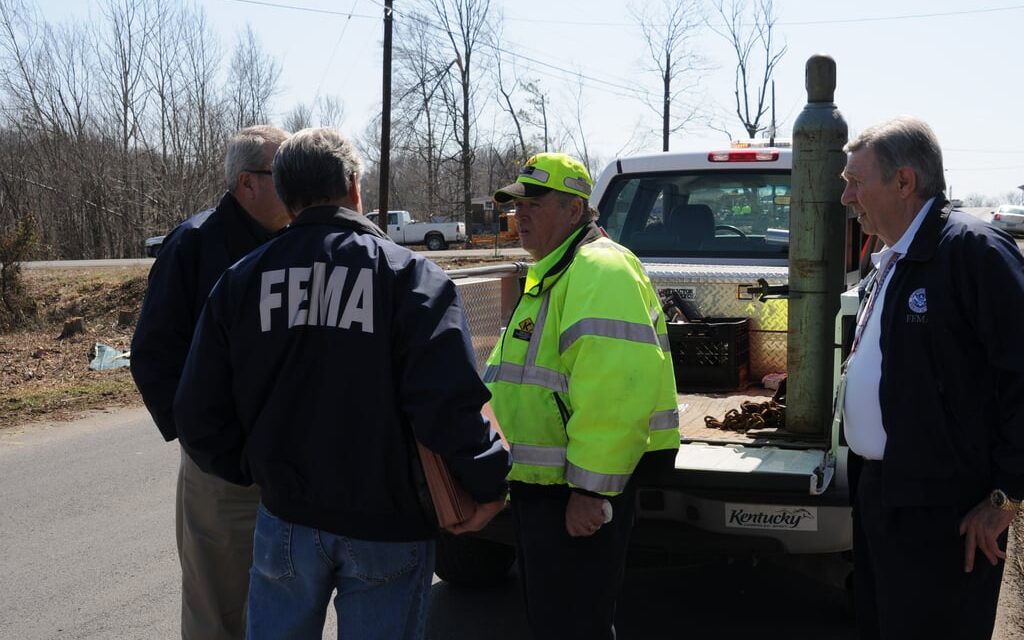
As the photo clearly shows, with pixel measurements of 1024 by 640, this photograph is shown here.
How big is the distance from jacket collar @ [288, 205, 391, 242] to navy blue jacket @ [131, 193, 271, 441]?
0.81 meters

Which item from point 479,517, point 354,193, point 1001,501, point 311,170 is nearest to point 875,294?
point 1001,501

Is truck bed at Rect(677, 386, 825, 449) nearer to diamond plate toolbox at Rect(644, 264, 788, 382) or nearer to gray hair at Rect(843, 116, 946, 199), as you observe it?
diamond plate toolbox at Rect(644, 264, 788, 382)

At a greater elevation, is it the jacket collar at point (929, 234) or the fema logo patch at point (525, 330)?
the jacket collar at point (929, 234)

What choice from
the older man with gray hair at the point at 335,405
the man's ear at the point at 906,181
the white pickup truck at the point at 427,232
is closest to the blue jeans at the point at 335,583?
the older man with gray hair at the point at 335,405

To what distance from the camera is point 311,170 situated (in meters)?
2.54

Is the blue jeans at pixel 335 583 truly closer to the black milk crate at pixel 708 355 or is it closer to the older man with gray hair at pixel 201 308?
the older man with gray hair at pixel 201 308

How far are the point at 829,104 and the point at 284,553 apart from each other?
2866mm

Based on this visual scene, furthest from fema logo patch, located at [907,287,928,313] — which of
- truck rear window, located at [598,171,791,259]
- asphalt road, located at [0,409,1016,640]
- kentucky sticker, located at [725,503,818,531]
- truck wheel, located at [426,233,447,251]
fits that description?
truck wheel, located at [426,233,447,251]

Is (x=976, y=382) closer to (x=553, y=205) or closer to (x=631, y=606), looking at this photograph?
(x=553, y=205)

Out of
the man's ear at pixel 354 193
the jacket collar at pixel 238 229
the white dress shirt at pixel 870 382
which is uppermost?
the man's ear at pixel 354 193

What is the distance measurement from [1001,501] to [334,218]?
6.06 ft

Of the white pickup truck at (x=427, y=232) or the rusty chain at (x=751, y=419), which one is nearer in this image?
the rusty chain at (x=751, y=419)

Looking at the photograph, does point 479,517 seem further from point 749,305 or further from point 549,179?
point 749,305

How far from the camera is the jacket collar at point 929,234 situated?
2.62 meters
